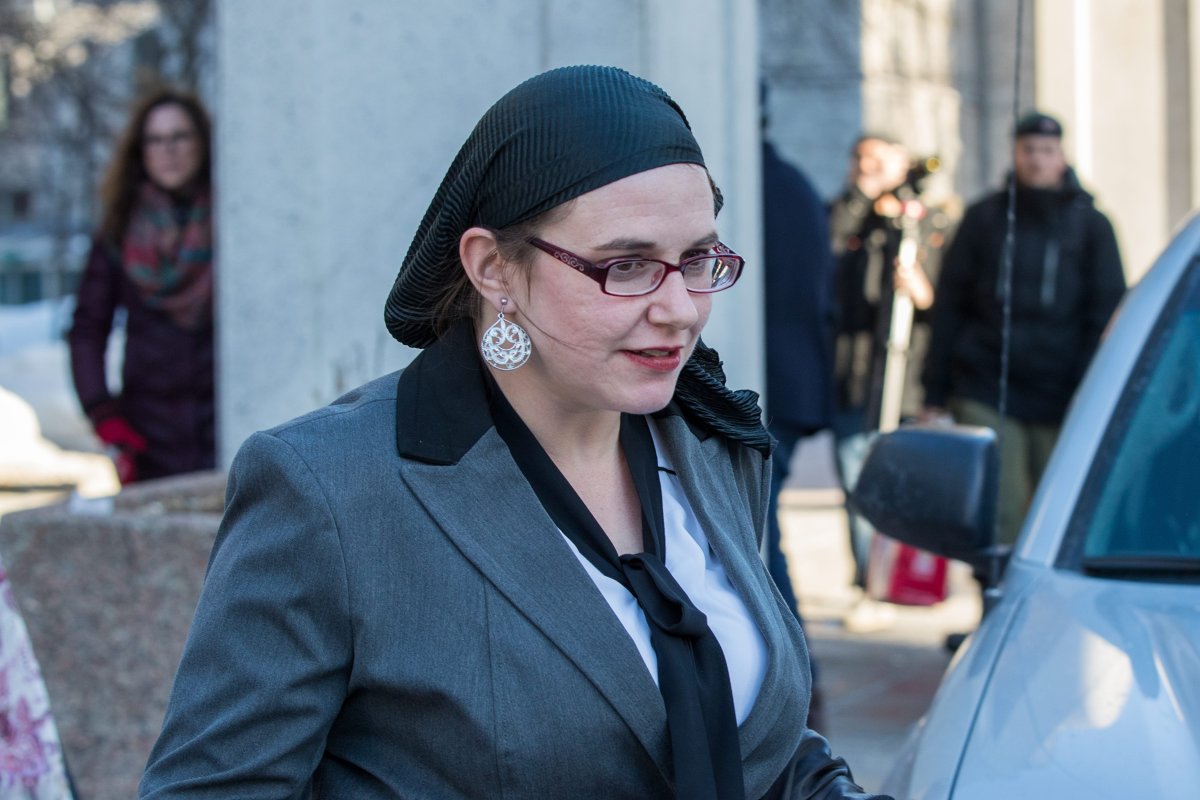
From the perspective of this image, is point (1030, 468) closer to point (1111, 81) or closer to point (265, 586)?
point (265, 586)

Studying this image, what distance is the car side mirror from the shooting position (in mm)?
2828

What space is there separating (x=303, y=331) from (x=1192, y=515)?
3.14 m

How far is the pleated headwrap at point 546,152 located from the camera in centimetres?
186

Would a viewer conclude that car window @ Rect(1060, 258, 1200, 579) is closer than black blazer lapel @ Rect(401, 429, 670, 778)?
No

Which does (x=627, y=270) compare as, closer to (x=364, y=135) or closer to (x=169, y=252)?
(x=364, y=135)

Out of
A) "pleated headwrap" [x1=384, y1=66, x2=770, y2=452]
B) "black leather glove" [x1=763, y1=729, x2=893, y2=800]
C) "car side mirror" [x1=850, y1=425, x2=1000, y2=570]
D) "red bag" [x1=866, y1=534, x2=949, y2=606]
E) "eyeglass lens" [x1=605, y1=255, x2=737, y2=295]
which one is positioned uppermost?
"pleated headwrap" [x1=384, y1=66, x2=770, y2=452]

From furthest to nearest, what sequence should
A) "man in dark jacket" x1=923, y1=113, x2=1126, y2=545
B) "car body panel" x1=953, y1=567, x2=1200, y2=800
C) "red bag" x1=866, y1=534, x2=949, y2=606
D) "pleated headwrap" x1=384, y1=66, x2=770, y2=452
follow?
1. "man in dark jacket" x1=923, y1=113, x2=1126, y2=545
2. "red bag" x1=866, y1=534, x2=949, y2=606
3. "car body panel" x1=953, y1=567, x2=1200, y2=800
4. "pleated headwrap" x1=384, y1=66, x2=770, y2=452

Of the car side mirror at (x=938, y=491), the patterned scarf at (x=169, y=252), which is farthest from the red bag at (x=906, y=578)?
the car side mirror at (x=938, y=491)

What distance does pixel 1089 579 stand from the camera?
2.58m

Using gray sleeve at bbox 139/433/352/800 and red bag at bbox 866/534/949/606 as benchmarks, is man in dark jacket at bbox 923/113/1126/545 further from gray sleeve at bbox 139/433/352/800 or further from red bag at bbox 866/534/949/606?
gray sleeve at bbox 139/433/352/800

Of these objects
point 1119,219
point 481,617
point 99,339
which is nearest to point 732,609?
point 481,617

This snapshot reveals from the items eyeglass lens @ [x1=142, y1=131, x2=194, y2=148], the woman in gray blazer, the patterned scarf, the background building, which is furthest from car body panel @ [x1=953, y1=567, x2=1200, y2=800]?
eyeglass lens @ [x1=142, y1=131, x2=194, y2=148]

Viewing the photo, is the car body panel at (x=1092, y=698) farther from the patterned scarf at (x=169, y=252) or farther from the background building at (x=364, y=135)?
the patterned scarf at (x=169, y=252)

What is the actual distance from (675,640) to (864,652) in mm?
5028
